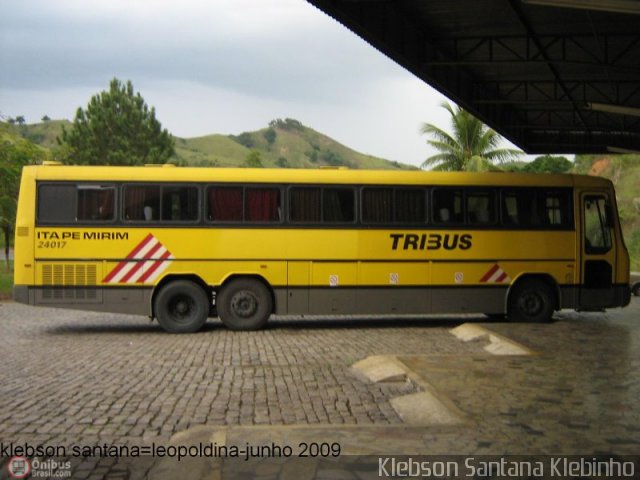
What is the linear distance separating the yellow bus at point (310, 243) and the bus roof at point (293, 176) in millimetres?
30

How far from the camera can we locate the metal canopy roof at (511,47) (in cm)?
1558

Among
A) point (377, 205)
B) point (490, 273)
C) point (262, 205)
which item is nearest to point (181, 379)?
point (262, 205)

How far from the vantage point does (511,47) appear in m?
19.3

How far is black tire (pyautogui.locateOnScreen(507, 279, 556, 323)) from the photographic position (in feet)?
57.6

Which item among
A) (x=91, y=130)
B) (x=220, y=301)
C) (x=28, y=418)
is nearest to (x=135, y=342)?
(x=220, y=301)

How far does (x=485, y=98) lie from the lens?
2384cm

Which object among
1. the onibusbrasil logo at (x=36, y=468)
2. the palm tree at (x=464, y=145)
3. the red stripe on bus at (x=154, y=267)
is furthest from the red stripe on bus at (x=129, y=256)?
the palm tree at (x=464, y=145)

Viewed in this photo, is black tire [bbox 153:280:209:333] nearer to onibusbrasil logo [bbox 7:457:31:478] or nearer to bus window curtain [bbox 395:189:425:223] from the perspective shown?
bus window curtain [bbox 395:189:425:223]

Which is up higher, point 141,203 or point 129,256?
point 141,203

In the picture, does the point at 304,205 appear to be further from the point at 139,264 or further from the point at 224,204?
the point at 139,264

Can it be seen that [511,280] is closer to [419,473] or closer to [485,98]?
[485,98]

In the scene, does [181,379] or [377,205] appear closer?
[181,379]

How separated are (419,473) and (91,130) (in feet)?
214

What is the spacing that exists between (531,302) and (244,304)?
6117 millimetres
